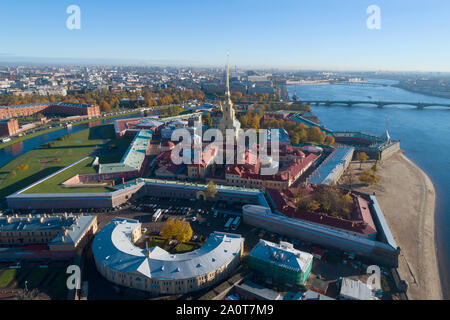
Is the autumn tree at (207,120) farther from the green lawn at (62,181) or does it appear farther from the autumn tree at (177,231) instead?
the autumn tree at (177,231)

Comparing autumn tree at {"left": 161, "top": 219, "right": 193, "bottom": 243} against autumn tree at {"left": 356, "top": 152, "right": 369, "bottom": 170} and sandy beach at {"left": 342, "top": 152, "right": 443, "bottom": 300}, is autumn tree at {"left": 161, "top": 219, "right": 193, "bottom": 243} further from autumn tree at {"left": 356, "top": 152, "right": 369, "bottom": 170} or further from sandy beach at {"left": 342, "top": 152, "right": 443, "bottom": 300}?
autumn tree at {"left": 356, "top": 152, "right": 369, "bottom": 170}

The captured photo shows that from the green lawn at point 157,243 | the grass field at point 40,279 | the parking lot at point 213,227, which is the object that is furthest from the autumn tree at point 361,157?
the grass field at point 40,279

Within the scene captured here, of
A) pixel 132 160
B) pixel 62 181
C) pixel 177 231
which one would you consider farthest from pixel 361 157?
pixel 62 181

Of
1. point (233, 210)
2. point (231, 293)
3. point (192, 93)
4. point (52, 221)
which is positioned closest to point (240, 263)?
point (231, 293)

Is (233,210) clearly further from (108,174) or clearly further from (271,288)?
(108,174)

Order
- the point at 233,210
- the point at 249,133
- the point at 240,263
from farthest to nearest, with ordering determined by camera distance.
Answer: the point at 249,133
the point at 233,210
the point at 240,263

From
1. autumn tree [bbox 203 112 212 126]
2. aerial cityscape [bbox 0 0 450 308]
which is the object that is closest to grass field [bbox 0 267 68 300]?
aerial cityscape [bbox 0 0 450 308]

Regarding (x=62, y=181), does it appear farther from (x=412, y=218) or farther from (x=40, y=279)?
(x=412, y=218)
